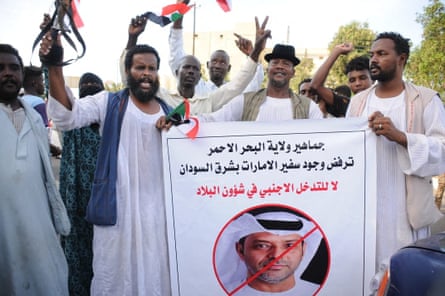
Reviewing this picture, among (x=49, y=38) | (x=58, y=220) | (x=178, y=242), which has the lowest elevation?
(x=178, y=242)

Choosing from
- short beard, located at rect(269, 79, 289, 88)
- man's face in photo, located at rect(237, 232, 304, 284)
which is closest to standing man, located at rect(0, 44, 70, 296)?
man's face in photo, located at rect(237, 232, 304, 284)

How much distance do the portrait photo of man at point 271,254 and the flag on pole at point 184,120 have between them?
72 centimetres

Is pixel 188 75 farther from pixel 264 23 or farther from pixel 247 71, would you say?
pixel 264 23

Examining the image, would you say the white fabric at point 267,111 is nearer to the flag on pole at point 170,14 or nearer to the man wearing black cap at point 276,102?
the man wearing black cap at point 276,102

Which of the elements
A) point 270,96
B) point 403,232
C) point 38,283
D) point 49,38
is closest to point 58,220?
point 38,283

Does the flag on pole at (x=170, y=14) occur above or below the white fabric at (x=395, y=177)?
above

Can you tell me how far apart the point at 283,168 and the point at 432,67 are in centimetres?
1048

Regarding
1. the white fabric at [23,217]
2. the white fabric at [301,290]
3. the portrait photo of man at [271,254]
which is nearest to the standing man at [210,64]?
the portrait photo of man at [271,254]

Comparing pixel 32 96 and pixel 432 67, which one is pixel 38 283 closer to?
pixel 32 96

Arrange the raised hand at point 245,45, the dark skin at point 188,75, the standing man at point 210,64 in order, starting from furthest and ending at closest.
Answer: the standing man at point 210,64 → the dark skin at point 188,75 → the raised hand at point 245,45

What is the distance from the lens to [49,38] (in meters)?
2.41

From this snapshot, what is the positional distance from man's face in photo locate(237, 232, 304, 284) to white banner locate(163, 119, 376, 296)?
0.01 meters

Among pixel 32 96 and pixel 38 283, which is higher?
pixel 32 96

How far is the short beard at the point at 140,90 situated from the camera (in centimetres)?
291
